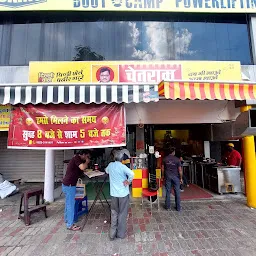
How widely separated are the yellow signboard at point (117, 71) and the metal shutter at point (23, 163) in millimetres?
4149

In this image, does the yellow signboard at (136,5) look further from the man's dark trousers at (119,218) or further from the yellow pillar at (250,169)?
the man's dark trousers at (119,218)

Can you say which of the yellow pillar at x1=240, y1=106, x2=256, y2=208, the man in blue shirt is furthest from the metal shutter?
the yellow pillar at x1=240, y1=106, x2=256, y2=208

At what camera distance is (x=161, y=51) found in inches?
324

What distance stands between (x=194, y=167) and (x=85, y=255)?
6.80 meters

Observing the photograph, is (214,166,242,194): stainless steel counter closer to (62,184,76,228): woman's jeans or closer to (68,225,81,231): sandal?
(68,225,81,231): sandal

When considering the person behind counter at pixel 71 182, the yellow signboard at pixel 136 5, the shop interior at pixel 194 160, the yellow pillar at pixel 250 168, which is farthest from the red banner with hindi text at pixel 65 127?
the yellow signboard at pixel 136 5

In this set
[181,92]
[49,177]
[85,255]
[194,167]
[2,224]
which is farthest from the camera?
[194,167]

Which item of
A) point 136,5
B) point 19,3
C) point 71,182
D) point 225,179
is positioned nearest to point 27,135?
point 71,182

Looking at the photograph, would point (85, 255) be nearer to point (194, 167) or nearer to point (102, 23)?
point (194, 167)

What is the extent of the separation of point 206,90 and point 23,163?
9.72 meters

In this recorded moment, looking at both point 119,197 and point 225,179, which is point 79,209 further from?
point 225,179

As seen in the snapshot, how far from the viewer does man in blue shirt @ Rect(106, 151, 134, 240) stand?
375 cm

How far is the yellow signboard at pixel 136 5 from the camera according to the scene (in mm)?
7738

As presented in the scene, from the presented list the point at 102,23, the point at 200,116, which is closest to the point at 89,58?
the point at 102,23
